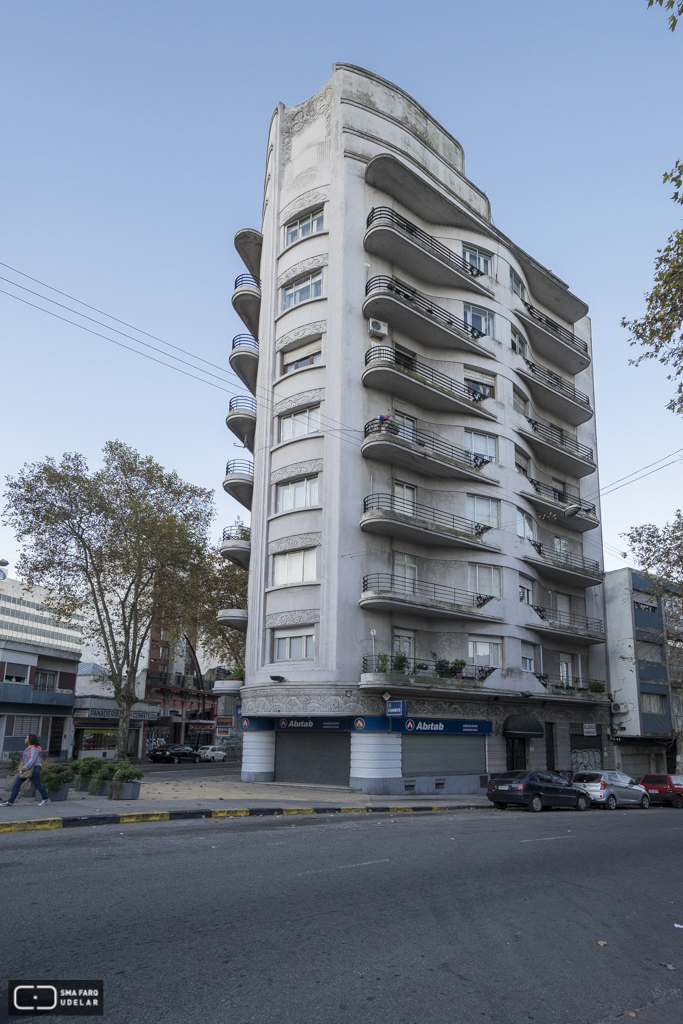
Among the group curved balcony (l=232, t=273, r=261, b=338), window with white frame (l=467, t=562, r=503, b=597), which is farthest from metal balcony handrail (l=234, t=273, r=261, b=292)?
window with white frame (l=467, t=562, r=503, b=597)

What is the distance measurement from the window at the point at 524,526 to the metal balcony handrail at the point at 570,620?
344 cm

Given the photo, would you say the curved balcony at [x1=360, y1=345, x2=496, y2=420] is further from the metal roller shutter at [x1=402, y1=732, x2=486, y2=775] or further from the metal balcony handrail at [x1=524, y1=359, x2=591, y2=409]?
the metal roller shutter at [x1=402, y1=732, x2=486, y2=775]

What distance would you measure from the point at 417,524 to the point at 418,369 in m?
7.80

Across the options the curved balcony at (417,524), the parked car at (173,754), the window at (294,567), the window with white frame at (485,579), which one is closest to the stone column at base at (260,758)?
the window at (294,567)

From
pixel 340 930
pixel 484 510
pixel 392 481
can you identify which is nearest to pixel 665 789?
pixel 484 510

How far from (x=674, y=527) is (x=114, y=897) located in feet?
92.8

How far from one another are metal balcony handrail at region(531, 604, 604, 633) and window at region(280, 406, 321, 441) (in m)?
14.2

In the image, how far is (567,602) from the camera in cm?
4091

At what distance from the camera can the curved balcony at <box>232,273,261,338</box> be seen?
37312 millimetres

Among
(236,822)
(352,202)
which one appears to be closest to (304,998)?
(236,822)

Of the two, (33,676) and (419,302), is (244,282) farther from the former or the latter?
(33,676)

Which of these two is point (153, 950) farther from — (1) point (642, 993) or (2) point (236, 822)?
(2) point (236, 822)

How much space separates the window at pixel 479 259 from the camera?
36969 mm

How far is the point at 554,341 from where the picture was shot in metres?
41.3
